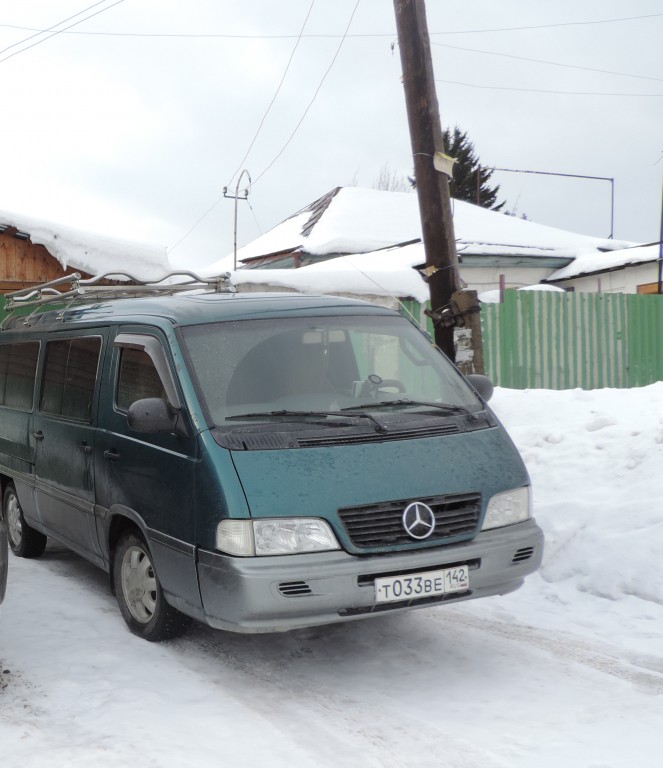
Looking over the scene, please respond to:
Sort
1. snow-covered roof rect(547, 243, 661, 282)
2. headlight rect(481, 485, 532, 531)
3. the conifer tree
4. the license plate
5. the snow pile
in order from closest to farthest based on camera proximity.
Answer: the license plate
headlight rect(481, 485, 532, 531)
the snow pile
snow-covered roof rect(547, 243, 661, 282)
the conifer tree

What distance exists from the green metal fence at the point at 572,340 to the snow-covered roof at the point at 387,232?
34.7ft

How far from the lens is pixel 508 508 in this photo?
4.75m

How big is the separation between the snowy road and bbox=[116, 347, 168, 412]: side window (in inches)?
51.7

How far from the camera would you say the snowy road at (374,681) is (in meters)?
3.71

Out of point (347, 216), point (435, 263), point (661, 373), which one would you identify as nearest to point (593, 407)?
point (435, 263)

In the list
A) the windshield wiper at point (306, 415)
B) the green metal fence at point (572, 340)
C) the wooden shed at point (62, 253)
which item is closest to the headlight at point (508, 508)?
the windshield wiper at point (306, 415)

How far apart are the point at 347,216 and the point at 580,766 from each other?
29.0 m

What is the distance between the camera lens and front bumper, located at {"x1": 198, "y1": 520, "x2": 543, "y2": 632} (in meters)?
4.15

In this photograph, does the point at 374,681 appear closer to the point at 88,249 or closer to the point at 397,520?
the point at 397,520

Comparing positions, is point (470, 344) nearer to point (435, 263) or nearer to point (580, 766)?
point (435, 263)

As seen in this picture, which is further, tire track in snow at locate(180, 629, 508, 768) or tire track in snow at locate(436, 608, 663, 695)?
tire track in snow at locate(436, 608, 663, 695)

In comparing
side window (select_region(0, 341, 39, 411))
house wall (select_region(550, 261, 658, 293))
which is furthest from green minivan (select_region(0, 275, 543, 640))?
house wall (select_region(550, 261, 658, 293))

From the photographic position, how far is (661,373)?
53.9ft

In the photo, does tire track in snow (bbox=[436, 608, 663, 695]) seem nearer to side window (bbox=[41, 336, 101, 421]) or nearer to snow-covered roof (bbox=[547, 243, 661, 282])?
side window (bbox=[41, 336, 101, 421])
